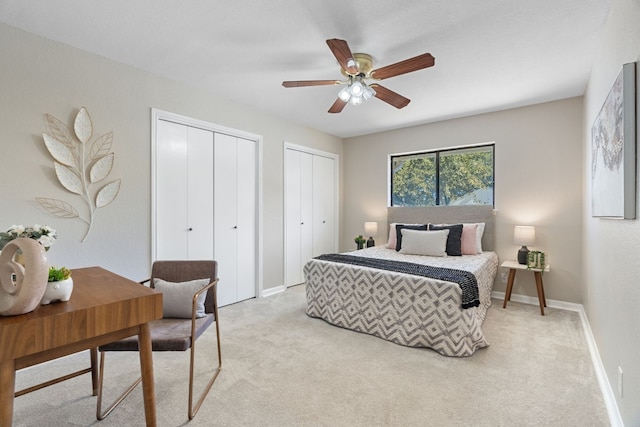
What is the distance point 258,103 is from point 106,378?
121 inches

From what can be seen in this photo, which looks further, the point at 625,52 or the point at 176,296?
the point at 176,296

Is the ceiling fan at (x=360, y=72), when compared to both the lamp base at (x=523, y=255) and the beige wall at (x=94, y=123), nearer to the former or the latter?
the beige wall at (x=94, y=123)

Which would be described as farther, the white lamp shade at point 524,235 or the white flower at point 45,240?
the white lamp shade at point 524,235

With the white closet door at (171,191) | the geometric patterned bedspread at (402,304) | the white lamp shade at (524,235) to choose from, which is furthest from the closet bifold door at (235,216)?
the white lamp shade at (524,235)

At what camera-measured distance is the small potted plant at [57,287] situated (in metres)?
1.21

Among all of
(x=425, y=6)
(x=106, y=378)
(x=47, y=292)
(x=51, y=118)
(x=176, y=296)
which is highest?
(x=425, y=6)

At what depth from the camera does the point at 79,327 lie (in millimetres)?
1149

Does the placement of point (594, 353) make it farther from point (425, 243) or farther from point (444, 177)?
point (444, 177)

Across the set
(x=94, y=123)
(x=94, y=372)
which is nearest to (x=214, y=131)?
(x=94, y=123)

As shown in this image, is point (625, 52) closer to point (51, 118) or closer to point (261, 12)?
point (261, 12)

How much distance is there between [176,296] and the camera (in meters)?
2.07

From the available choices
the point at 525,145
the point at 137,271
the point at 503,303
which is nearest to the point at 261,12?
the point at 137,271

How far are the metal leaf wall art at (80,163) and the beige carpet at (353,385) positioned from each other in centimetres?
121

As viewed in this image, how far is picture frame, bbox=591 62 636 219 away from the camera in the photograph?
143cm
